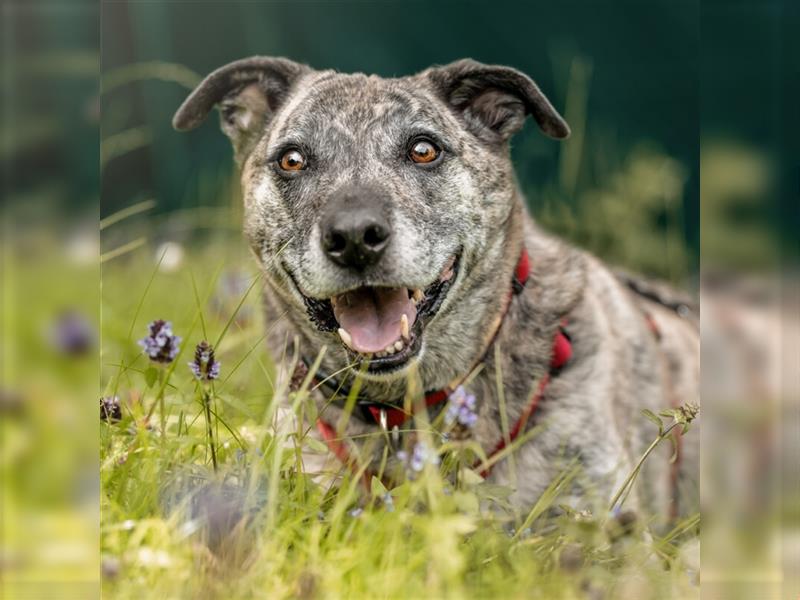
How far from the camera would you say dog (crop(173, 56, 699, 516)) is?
2.78m

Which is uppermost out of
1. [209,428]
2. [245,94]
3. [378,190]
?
[245,94]

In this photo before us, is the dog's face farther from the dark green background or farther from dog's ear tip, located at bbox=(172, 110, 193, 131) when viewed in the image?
the dark green background

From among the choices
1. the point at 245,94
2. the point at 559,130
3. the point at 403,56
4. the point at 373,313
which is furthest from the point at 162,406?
A: the point at 403,56

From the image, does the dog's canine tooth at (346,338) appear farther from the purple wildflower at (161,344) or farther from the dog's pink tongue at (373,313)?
the purple wildflower at (161,344)

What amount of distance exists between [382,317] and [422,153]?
58 cm

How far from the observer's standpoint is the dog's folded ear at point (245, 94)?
318 centimetres

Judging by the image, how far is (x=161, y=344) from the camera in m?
2.67

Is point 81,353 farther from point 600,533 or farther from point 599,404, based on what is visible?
point 599,404

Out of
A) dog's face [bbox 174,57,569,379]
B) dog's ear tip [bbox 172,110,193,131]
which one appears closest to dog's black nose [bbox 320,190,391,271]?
dog's face [bbox 174,57,569,379]

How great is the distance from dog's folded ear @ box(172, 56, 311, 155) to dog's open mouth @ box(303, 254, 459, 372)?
0.80 metres

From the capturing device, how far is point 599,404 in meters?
3.24

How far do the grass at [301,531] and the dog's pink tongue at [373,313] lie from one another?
0.28 metres

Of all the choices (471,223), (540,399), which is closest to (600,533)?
(540,399)

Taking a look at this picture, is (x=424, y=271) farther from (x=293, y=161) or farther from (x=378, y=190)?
→ (x=293, y=161)
